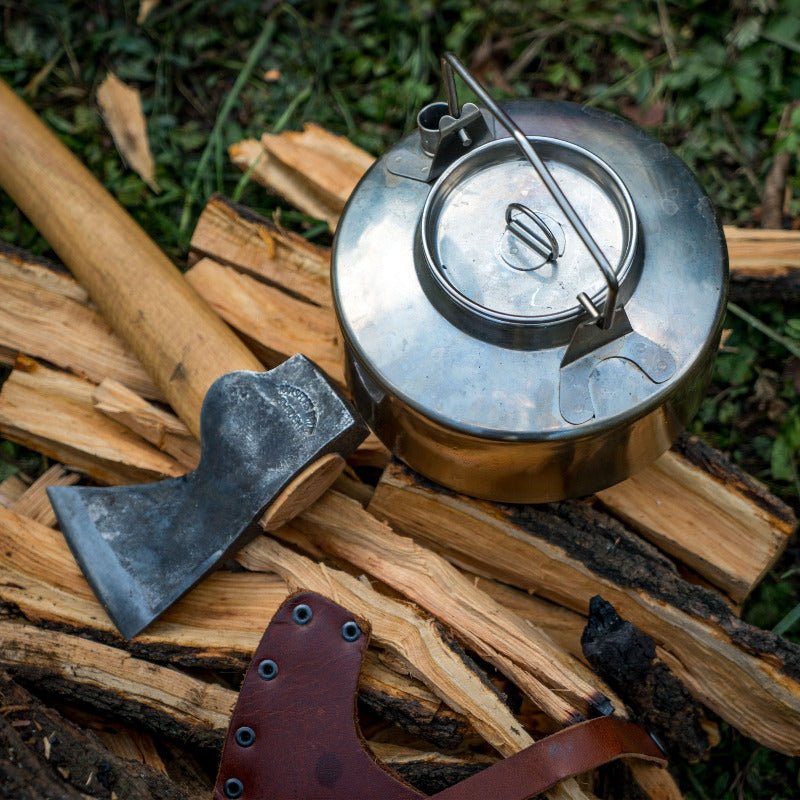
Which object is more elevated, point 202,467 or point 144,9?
point 144,9

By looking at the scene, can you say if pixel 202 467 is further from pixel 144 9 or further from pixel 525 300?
pixel 144 9

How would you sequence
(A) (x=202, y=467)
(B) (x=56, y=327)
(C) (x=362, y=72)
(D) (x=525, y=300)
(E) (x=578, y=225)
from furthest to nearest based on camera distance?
(C) (x=362, y=72) → (B) (x=56, y=327) → (A) (x=202, y=467) → (D) (x=525, y=300) → (E) (x=578, y=225)

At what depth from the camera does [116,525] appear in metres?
2.15

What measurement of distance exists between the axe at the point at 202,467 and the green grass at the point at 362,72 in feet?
2.35

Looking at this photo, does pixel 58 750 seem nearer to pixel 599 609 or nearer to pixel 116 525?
pixel 116 525

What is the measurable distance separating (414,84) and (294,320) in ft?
3.81

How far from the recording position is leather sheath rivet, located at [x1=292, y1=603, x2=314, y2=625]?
203 centimetres

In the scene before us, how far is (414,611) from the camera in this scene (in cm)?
210

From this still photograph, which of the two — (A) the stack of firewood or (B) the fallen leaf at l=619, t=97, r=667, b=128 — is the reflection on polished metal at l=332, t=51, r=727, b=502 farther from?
(B) the fallen leaf at l=619, t=97, r=667, b=128

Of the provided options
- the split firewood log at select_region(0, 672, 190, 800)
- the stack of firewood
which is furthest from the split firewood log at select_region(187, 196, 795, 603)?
the split firewood log at select_region(0, 672, 190, 800)

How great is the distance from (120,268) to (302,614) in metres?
1.04

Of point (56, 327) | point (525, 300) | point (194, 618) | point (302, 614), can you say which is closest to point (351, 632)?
point (302, 614)

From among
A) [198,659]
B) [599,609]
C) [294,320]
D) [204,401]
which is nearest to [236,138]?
[294,320]

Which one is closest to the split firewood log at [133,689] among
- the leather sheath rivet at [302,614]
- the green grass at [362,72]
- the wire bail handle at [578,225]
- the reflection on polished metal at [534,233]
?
the leather sheath rivet at [302,614]
